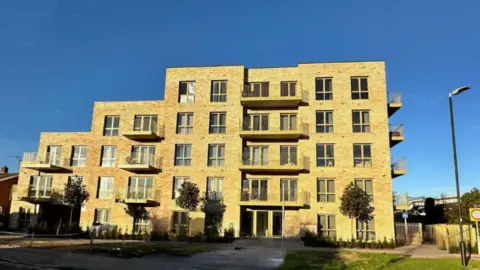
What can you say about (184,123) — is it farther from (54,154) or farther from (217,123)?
(54,154)

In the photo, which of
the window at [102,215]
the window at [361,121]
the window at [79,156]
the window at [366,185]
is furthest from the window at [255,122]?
the window at [79,156]

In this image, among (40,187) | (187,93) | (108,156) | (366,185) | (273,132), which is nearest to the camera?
(366,185)

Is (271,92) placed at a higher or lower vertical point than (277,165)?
higher

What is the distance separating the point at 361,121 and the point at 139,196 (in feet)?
64.3

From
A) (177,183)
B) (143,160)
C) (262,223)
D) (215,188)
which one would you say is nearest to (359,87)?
(262,223)

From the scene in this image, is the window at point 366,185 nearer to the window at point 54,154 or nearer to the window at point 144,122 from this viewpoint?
the window at point 144,122

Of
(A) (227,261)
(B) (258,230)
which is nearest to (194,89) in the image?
(B) (258,230)

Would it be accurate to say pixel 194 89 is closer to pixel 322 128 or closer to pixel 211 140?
pixel 211 140

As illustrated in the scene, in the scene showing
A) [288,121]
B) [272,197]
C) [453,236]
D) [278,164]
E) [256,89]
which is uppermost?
[256,89]

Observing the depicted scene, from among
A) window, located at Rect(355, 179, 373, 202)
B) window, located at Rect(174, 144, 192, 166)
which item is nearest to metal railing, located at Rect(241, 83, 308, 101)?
window, located at Rect(174, 144, 192, 166)

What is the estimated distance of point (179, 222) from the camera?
33750 mm

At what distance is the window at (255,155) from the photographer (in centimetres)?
3375

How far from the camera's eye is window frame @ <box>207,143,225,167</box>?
34.5m

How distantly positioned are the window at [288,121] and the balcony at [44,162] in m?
20.2
